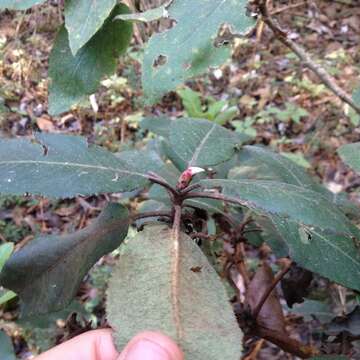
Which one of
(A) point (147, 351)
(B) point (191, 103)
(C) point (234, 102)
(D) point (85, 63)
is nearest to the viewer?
(A) point (147, 351)

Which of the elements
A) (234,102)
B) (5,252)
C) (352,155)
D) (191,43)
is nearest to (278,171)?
(352,155)

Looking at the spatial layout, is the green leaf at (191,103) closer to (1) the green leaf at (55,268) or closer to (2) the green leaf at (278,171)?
(2) the green leaf at (278,171)

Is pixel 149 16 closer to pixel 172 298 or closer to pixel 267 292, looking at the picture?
pixel 172 298

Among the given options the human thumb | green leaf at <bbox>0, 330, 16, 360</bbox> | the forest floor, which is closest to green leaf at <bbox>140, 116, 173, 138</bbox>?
green leaf at <bbox>0, 330, 16, 360</bbox>

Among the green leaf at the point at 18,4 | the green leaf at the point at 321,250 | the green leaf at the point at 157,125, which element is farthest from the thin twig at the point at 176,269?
the green leaf at the point at 157,125

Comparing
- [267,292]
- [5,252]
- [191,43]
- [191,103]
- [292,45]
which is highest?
[191,43]

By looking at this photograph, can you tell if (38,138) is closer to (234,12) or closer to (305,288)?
(234,12)

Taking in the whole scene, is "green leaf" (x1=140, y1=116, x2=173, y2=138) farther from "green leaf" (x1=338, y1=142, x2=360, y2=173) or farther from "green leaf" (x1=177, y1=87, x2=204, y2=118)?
"green leaf" (x1=177, y1=87, x2=204, y2=118)

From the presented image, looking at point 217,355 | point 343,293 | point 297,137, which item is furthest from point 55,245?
point 297,137
